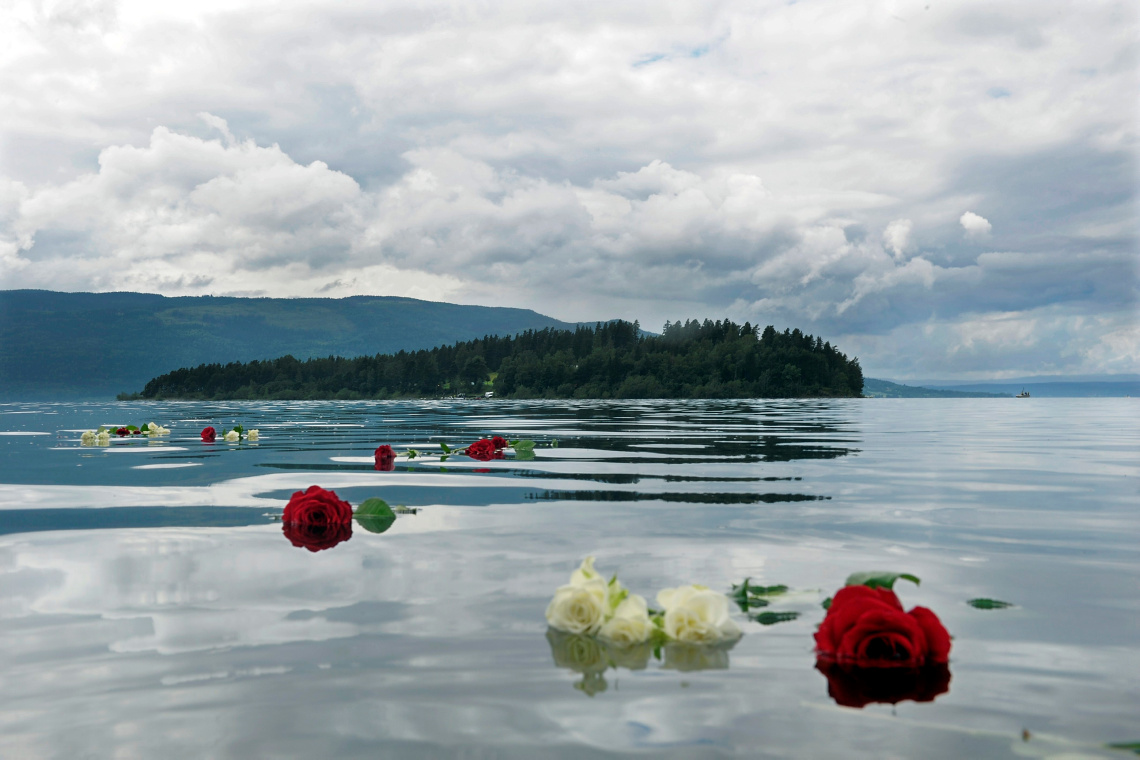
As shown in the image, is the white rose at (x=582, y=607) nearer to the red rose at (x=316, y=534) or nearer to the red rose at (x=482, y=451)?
the red rose at (x=316, y=534)

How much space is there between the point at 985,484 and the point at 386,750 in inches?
533

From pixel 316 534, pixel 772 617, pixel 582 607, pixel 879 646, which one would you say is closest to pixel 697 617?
pixel 582 607

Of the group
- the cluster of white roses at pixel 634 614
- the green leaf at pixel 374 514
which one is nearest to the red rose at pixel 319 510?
the green leaf at pixel 374 514

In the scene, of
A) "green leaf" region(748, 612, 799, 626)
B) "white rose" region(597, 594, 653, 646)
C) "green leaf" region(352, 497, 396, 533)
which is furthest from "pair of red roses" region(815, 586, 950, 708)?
"green leaf" region(352, 497, 396, 533)

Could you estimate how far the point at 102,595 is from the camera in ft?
20.7

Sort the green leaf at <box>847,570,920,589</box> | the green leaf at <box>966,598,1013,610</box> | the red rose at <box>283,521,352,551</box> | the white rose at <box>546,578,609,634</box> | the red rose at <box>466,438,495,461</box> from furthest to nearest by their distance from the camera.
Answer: the red rose at <box>466,438,495,461</box> → the red rose at <box>283,521,352,551</box> → the green leaf at <box>966,598,1013,610</box> → the green leaf at <box>847,570,920,589</box> → the white rose at <box>546,578,609,634</box>

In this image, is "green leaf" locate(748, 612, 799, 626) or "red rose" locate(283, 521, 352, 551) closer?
"green leaf" locate(748, 612, 799, 626)

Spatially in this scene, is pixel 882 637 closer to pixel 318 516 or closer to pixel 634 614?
pixel 634 614

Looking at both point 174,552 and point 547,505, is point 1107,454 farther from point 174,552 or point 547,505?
point 174,552

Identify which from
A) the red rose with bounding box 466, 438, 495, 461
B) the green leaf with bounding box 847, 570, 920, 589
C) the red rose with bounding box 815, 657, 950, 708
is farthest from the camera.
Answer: the red rose with bounding box 466, 438, 495, 461

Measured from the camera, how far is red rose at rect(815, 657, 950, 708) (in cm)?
411

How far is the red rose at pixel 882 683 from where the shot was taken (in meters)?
4.11

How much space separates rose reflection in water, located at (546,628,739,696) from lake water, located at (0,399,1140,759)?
0.03 meters

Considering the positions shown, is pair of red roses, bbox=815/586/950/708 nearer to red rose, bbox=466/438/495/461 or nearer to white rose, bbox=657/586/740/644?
white rose, bbox=657/586/740/644
